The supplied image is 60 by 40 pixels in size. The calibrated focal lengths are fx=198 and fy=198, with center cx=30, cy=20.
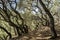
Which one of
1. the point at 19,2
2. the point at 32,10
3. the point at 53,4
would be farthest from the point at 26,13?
the point at 19,2

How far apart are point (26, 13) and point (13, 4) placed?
4.42 m

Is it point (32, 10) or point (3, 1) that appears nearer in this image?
point (3, 1)

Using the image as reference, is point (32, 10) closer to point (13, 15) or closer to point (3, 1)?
point (13, 15)

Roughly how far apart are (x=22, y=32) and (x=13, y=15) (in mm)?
1475

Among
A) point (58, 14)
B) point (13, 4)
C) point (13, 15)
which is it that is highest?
point (13, 4)

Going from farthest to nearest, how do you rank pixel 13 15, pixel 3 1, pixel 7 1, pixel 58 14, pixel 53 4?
pixel 58 14 < pixel 53 4 < pixel 13 15 < pixel 7 1 < pixel 3 1

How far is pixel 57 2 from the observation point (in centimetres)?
1753

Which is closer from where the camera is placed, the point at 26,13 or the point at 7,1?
the point at 7,1

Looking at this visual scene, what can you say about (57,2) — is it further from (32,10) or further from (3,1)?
(3,1)

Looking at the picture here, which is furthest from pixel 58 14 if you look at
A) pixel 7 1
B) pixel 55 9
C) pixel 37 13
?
pixel 7 1

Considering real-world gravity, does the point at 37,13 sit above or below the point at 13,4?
below

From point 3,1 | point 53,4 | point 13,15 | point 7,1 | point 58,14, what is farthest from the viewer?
point 58,14

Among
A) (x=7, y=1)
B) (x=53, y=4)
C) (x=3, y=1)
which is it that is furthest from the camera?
(x=53, y=4)

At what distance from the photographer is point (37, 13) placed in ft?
55.1
